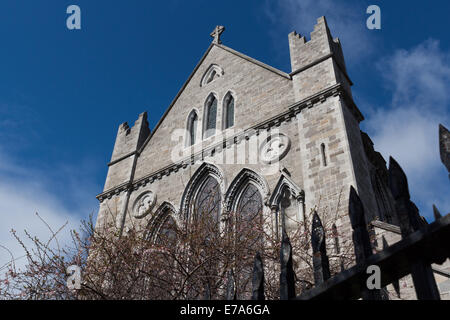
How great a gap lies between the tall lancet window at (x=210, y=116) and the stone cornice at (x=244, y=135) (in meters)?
1.30

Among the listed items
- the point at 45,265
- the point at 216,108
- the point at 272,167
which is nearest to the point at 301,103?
the point at 272,167

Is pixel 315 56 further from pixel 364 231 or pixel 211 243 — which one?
pixel 364 231

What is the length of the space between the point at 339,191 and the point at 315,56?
5.77 meters

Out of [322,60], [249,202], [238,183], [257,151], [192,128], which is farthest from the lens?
[192,128]

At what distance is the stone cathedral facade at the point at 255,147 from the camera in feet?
35.0

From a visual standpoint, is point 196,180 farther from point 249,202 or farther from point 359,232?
point 359,232

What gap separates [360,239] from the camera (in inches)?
97.6

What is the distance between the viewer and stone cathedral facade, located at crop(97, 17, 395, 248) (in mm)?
10672

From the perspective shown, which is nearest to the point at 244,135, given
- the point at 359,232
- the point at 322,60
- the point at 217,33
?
the point at 322,60

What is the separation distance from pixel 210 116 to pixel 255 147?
4.14 metres

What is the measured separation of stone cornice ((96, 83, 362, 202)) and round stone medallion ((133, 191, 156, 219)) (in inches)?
22.1

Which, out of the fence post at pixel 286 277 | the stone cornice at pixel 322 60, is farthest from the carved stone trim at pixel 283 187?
the fence post at pixel 286 277

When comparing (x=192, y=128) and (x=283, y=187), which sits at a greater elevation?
(x=192, y=128)
